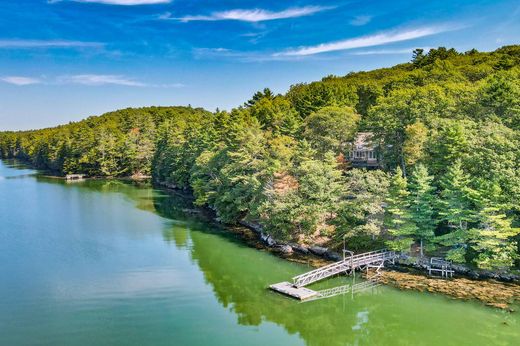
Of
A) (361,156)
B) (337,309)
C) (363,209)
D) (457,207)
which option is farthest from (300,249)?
(361,156)

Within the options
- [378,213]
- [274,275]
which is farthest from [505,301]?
[274,275]

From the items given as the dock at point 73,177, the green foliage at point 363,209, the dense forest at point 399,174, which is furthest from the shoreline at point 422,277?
the dock at point 73,177

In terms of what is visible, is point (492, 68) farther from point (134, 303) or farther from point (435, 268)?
point (134, 303)

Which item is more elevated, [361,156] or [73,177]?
[361,156]

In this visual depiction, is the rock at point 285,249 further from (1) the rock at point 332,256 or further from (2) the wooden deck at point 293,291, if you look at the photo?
(2) the wooden deck at point 293,291

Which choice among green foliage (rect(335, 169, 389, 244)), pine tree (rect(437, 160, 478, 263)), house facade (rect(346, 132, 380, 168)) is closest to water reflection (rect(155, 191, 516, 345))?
green foliage (rect(335, 169, 389, 244))

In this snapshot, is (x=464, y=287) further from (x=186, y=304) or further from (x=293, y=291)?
(x=186, y=304)
